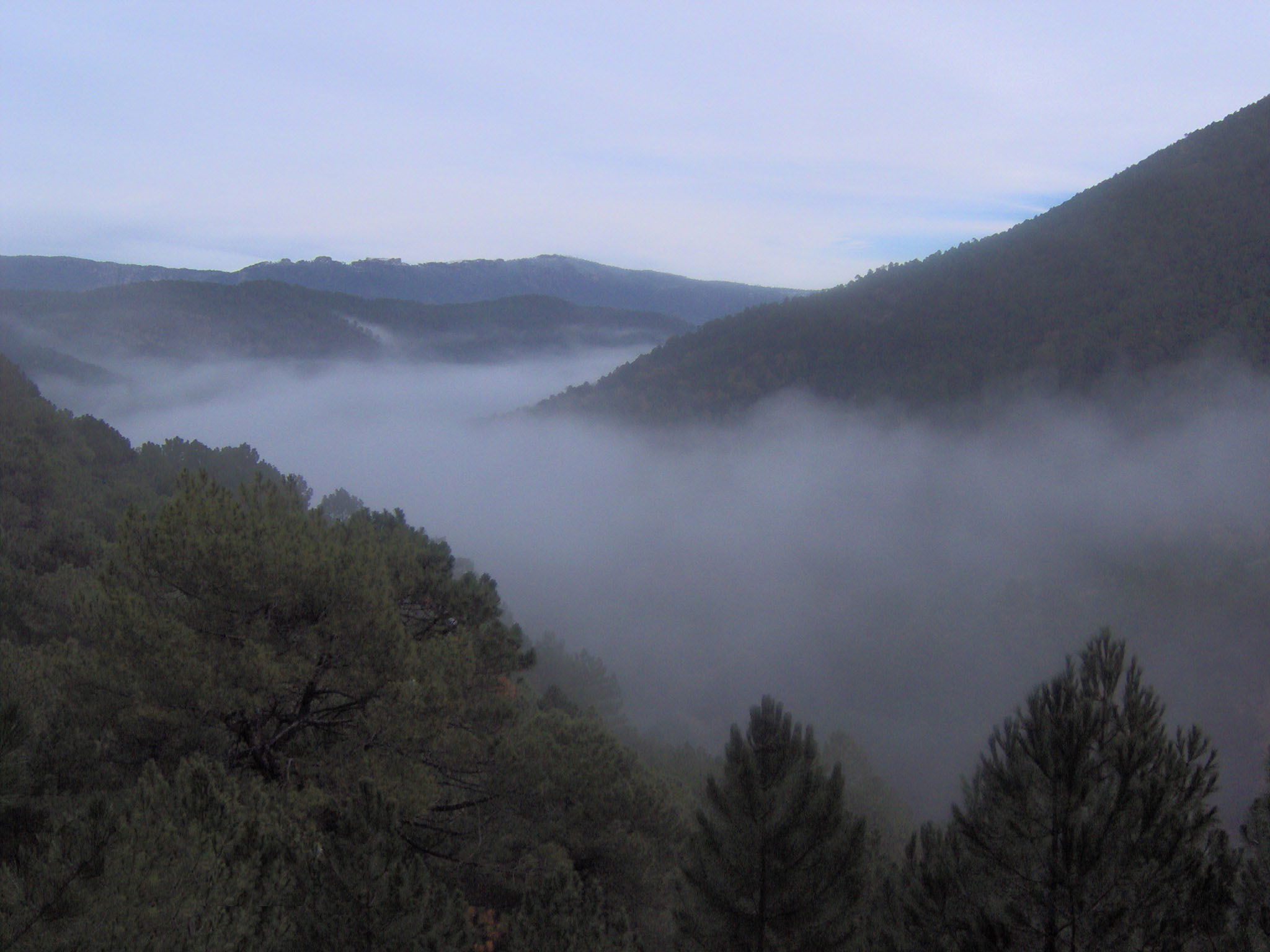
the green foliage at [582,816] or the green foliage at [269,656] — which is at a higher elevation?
the green foliage at [269,656]

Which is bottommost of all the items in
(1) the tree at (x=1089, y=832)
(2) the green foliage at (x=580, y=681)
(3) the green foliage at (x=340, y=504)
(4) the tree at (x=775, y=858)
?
(2) the green foliage at (x=580, y=681)

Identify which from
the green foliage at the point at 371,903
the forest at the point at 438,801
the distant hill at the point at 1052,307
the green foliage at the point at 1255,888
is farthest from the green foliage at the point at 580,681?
the distant hill at the point at 1052,307

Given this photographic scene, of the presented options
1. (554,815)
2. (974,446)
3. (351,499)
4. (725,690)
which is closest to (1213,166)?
(974,446)

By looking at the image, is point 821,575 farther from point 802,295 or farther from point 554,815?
point 554,815

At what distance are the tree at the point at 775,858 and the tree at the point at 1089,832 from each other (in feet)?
3.28

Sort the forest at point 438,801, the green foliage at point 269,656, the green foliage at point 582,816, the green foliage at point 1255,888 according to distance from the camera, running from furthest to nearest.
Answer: the green foliage at point 582,816 → the green foliage at point 269,656 → the forest at point 438,801 → the green foliage at point 1255,888

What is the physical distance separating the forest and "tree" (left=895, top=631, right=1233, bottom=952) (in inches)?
0.8

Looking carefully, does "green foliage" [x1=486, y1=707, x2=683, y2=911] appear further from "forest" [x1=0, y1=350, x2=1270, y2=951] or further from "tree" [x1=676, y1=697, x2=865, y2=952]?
"tree" [x1=676, y1=697, x2=865, y2=952]

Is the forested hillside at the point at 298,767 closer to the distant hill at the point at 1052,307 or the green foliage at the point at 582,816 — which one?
the green foliage at the point at 582,816

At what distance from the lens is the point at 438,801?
931cm

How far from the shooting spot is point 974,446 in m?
75.1

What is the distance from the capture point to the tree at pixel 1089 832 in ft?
16.1

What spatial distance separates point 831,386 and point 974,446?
17.6 metres

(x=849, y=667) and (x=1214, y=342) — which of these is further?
(x=1214, y=342)
